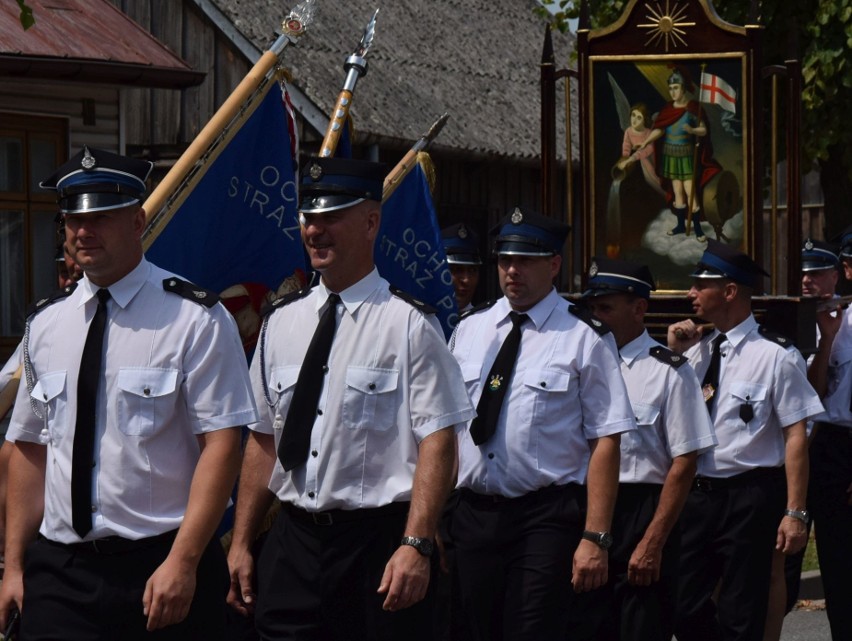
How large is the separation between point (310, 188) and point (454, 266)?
4688 millimetres

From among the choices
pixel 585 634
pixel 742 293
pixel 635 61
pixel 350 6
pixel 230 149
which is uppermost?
pixel 350 6

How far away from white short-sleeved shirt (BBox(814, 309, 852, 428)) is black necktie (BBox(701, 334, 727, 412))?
1327 millimetres

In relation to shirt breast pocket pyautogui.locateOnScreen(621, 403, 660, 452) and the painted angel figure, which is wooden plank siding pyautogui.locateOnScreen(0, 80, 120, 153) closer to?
the painted angel figure

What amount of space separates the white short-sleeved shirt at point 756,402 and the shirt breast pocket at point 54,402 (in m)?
4.03

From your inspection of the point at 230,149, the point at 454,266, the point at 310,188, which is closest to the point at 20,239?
the point at 454,266

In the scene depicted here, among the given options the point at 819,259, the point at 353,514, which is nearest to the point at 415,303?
the point at 353,514

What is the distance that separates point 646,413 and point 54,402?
3.16m

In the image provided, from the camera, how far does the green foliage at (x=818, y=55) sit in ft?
49.2

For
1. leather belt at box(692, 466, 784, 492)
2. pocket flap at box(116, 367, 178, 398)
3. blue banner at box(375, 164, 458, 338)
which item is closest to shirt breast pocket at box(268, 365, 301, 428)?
pocket flap at box(116, 367, 178, 398)

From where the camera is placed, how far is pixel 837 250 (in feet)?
36.2

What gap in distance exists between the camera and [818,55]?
15078 mm

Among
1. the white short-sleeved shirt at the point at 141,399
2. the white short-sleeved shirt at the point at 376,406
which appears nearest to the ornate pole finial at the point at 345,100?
the white short-sleeved shirt at the point at 376,406

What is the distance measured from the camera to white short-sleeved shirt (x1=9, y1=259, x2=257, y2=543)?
15.8ft

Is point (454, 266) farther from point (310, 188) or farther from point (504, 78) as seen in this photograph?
point (504, 78)
